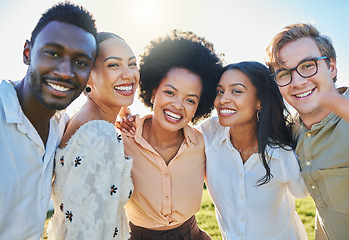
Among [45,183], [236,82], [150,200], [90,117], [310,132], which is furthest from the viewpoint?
[236,82]

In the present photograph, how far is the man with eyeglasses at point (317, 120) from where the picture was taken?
2.72 meters

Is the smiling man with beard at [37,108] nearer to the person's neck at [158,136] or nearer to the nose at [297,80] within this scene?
the person's neck at [158,136]

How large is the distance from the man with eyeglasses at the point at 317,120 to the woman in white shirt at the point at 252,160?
26cm

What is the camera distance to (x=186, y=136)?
3496 millimetres

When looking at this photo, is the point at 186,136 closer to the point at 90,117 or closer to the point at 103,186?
the point at 90,117

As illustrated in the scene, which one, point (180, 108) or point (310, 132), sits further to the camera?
point (180, 108)

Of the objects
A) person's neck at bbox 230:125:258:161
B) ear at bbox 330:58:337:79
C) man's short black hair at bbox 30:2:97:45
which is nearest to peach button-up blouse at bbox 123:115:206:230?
person's neck at bbox 230:125:258:161

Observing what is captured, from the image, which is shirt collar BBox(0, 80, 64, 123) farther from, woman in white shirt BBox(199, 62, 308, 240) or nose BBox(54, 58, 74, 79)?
woman in white shirt BBox(199, 62, 308, 240)

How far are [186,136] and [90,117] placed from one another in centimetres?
124

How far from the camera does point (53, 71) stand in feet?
7.22

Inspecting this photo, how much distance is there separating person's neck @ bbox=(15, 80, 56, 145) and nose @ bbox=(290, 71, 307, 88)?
2.37 meters

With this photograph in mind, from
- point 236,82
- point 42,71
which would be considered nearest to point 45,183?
point 42,71

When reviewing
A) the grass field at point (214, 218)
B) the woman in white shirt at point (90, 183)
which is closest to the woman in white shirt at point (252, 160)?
the woman in white shirt at point (90, 183)

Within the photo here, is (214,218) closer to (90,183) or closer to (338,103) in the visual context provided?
(90,183)
